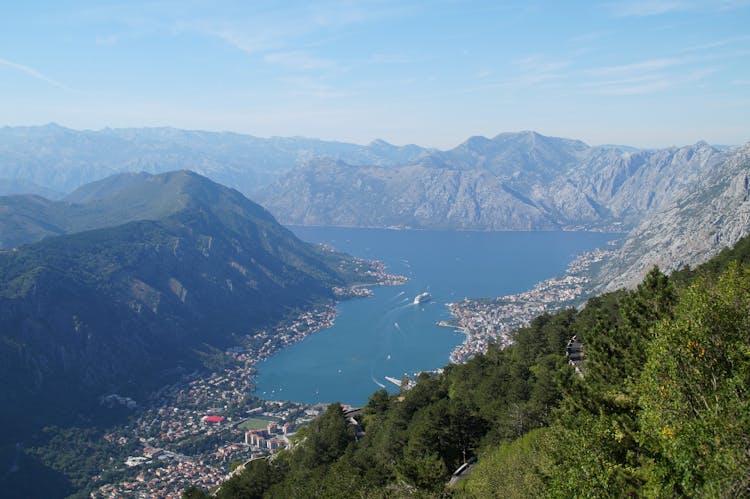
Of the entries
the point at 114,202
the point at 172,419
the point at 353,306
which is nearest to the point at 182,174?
the point at 114,202

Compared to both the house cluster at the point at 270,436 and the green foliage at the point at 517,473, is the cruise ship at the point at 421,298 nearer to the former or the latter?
the house cluster at the point at 270,436

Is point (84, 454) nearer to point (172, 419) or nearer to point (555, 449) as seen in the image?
point (172, 419)

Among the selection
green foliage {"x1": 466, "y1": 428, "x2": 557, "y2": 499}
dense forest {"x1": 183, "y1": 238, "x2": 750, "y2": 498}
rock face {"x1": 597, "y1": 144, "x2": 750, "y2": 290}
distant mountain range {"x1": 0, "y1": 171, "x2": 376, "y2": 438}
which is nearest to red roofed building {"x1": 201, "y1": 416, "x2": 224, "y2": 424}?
distant mountain range {"x1": 0, "y1": 171, "x2": 376, "y2": 438}

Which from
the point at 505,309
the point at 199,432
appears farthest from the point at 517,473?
the point at 505,309

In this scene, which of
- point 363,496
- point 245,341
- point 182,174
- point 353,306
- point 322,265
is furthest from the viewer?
point 182,174

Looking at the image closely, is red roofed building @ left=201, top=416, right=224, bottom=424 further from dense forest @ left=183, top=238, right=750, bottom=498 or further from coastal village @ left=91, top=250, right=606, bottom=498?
dense forest @ left=183, top=238, right=750, bottom=498

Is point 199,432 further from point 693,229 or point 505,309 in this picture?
point 693,229

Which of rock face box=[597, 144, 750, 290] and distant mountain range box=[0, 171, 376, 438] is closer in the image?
distant mountain range box=[0, 171, 376, 438]

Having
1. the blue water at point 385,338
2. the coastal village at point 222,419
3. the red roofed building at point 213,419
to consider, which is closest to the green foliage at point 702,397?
the coastal village at point 222,419
